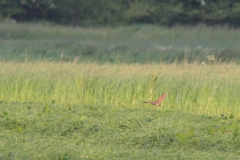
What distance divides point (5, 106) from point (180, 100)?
264cm

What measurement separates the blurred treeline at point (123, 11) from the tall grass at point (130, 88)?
1827 cm

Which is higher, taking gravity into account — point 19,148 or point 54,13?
point 19,148

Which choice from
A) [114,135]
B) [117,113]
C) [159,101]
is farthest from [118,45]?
[114,135]

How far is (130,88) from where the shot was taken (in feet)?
27.8

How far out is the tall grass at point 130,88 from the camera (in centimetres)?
796

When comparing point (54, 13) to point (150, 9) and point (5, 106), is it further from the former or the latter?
point (5, 106)

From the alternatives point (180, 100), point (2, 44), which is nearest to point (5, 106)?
point (180, 100)

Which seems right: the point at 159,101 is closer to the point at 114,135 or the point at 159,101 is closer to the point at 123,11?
the point at 114,135

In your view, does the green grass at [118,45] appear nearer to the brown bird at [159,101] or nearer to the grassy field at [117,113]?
the grassy field at [117,113]

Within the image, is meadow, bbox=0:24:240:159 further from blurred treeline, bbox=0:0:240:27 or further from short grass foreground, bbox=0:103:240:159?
blurred treeline, bbox=0:0:240:27

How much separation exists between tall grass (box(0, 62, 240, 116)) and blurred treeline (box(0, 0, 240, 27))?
59.9 ft

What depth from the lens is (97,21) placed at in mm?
28531

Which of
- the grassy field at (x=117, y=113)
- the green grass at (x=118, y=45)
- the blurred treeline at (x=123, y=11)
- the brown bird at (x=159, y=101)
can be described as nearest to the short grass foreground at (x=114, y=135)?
the grassy field at (x=117, y=113)

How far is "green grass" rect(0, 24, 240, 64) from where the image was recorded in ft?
Answer: 52.2
